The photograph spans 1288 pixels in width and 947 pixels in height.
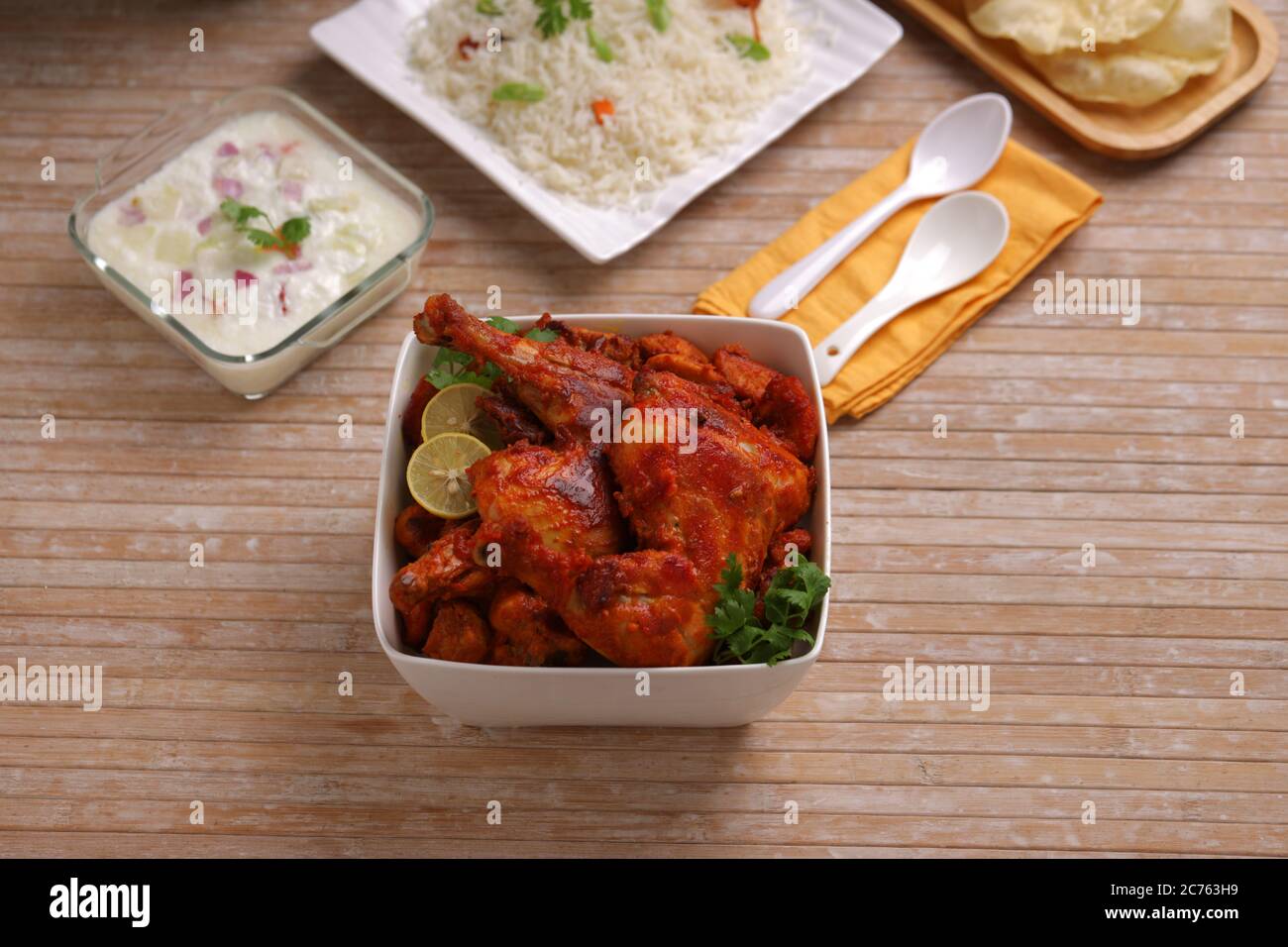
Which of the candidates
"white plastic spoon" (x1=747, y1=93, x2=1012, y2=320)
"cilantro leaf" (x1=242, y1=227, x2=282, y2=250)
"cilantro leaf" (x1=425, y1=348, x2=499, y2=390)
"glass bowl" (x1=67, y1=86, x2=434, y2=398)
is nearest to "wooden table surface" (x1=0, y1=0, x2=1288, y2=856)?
"glass bowl" (x1=67, y1=86, x2=434, y2=398)

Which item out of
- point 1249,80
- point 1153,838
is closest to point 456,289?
point 1153,838

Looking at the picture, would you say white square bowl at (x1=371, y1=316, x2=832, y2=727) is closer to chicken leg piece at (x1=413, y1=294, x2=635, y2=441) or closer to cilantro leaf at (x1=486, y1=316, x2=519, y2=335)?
cilantro leaf at (x1=486, y1=316, x2=519, y2=335)

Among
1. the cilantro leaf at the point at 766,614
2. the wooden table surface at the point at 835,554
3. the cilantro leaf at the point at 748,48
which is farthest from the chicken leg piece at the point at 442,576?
the cilantro leaf at the point at 748,48

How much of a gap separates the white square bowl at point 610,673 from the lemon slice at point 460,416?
3.0 inches

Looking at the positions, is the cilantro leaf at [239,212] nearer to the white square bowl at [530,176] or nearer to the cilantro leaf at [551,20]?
the white square bowl at [530,176]

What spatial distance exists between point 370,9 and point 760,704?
7.16 ft

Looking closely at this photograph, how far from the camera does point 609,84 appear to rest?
3004mm

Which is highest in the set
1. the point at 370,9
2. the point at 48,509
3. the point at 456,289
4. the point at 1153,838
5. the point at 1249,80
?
the point at 370,9

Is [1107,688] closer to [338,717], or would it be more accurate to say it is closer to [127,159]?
[338,717]

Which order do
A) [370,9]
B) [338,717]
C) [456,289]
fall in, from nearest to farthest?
[338,717] < [456,289] < [370,9]

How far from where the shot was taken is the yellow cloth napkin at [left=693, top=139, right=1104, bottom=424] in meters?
2.83

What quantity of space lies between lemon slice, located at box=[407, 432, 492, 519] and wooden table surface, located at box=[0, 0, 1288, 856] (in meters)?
0.54

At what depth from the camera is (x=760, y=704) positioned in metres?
2.17

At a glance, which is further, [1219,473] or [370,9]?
[370,9]
